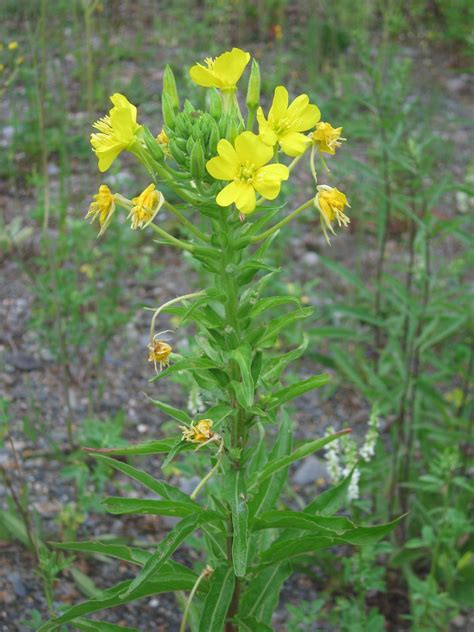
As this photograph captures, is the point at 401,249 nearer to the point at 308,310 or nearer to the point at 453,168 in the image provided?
the point at 453,168

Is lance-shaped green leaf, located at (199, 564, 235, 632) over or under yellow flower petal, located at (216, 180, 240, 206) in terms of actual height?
under

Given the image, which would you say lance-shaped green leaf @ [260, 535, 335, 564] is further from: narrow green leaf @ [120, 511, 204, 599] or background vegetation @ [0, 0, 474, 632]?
background vegetation @ [0, 0, 474, 632]

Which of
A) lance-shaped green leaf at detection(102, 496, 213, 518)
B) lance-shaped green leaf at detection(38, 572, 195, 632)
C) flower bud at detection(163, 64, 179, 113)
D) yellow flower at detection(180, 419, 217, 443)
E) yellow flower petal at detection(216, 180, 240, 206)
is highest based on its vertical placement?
flower bud at detection(163, 64, 179, 113)

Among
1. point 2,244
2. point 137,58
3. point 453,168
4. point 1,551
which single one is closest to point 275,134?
point 1,551

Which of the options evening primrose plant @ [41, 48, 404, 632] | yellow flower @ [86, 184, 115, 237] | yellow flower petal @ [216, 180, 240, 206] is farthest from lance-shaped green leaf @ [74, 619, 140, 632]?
yellow flower petal @ [216, 180, 240, 206]

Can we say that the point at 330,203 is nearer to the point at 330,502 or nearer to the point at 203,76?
the point at 203,76

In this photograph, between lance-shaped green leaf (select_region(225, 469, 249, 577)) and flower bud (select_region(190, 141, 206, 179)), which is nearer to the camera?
flower bud (select_region(190, 141, 206, 179))
